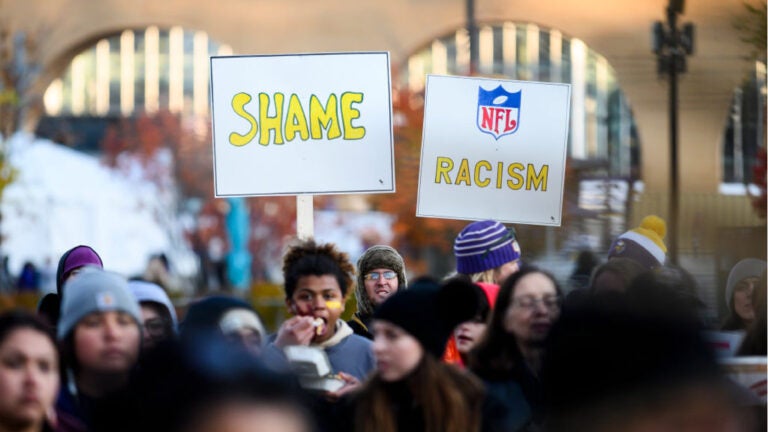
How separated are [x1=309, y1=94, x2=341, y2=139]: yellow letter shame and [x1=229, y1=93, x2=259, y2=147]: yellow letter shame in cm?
25

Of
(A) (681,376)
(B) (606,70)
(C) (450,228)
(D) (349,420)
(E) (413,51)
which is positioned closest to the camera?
(A) (681,376)

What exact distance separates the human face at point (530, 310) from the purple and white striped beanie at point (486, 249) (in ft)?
5.27

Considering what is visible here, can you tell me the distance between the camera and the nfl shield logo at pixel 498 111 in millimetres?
7207

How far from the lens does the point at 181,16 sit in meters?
32.6

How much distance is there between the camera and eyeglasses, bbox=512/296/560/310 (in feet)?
15.3

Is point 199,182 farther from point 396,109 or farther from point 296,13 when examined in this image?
point 396,109

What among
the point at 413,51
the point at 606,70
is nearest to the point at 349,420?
the point at 413,51

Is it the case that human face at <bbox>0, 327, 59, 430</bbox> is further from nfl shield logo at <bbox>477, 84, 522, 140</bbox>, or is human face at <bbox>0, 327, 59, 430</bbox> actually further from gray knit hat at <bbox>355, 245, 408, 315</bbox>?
nfl shield logo at <bbox>477, 84, 522, 140</bbox>

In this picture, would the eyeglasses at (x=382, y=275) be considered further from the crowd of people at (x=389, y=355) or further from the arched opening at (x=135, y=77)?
the arched opening at (x=135, y=77)

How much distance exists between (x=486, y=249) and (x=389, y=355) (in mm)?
2209

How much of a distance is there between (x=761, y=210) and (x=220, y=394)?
7.84 meters

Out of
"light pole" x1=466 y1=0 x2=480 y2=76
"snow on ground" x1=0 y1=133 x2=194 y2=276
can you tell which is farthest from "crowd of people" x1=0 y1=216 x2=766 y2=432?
"light pole" x1=466 y1=0 x2=480 y2=76

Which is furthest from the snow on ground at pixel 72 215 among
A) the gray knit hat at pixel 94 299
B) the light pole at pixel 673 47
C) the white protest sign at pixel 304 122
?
the gray knit hat at pixel 94 299

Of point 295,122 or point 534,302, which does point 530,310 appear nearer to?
point 534,302
